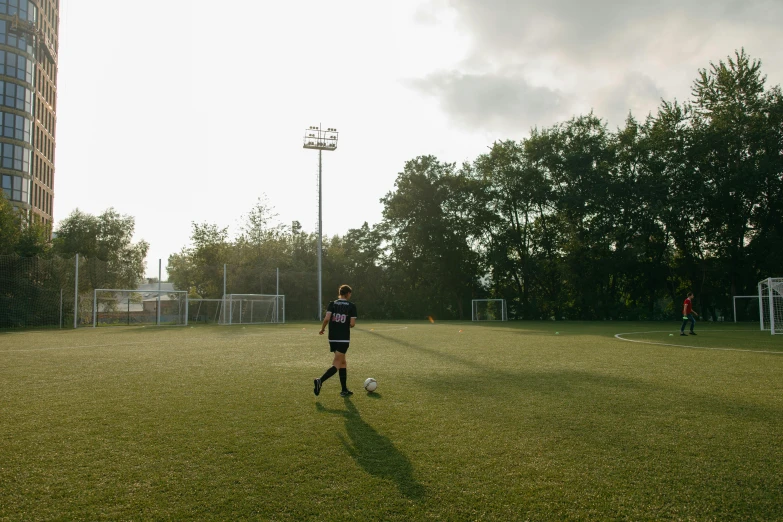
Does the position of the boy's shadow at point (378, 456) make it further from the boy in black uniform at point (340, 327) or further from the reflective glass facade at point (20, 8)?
the reflective glass facade at point (20, 8)

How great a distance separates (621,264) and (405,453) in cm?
4043

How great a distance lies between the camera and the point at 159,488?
4207 millimetres

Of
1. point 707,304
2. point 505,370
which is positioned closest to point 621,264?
point 707,304

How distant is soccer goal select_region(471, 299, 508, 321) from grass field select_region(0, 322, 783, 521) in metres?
35.9


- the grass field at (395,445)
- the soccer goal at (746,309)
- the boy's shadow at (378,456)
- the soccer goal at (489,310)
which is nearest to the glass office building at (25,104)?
the soccer goal at (489,310)

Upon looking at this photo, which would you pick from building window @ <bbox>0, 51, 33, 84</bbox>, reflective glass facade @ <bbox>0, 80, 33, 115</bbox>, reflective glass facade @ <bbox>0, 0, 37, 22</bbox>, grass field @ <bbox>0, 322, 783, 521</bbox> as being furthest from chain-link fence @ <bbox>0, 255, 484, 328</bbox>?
reflective glass facade @ <bbox>0, 0, 37, 22</bbox>

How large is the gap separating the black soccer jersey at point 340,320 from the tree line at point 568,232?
3048 cm

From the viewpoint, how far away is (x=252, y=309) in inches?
1476

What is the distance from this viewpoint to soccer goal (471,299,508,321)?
46.2m

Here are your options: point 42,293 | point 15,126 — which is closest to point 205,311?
point 42,293

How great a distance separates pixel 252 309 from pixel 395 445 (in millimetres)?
33696

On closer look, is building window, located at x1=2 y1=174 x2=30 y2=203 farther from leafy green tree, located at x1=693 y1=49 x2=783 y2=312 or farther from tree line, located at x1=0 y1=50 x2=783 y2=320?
leafy green tree, located at x1=693 y1=49 x2=783 y2=312

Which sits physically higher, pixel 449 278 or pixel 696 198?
pixel 696 198

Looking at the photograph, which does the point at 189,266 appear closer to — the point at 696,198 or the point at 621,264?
the point at 621,264
